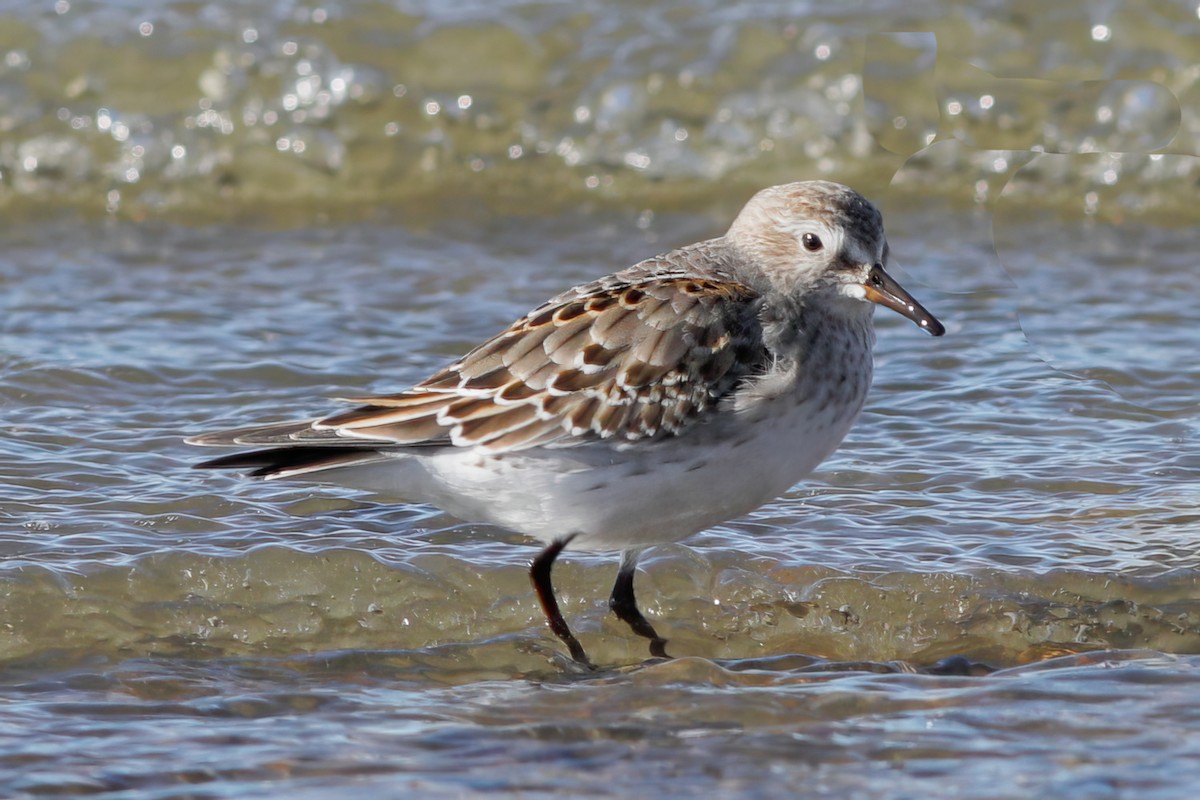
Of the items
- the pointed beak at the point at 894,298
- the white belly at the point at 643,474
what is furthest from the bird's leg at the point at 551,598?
the pointed beak at the point at 894,298

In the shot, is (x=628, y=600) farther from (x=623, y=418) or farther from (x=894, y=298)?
(x=894, y=298)

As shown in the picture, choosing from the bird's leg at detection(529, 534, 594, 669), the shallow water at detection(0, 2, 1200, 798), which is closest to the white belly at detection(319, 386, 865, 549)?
the bird's leg at detection(529, 534, 594, 669)

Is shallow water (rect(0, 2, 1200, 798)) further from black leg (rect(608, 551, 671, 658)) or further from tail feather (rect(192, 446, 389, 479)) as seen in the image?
tail feather (rect(192, 446, 389, 479))

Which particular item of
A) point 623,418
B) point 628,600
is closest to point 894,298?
point 623,418

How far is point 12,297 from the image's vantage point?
9117mm

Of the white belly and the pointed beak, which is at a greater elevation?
the pointed beak

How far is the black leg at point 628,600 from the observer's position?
19.0 feet

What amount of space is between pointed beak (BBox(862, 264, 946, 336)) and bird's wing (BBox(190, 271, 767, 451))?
43 centimetres

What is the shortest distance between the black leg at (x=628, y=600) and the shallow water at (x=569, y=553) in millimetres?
80

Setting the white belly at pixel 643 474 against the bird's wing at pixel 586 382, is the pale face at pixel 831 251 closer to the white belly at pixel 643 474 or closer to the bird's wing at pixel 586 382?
the bird's wing at pixel 586 382

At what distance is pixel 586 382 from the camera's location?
213 inches

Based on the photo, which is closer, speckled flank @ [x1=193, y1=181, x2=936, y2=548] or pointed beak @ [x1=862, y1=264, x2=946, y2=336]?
speckled flank @ [x1=193, y1=181, x2=936, y2=548]

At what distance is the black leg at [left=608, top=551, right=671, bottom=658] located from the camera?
578 cm

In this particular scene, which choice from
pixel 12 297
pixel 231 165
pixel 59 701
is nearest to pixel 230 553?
pixel 59 701
